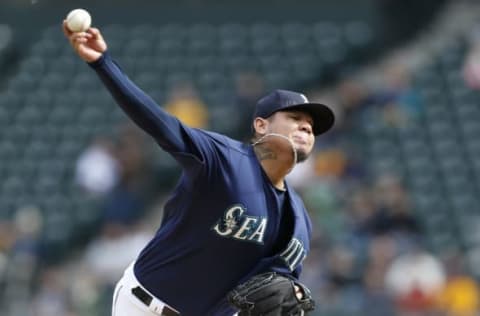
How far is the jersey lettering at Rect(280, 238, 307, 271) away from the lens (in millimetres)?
4832

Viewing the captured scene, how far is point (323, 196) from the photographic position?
11039 mm

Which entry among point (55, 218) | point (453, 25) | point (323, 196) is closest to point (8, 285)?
point (55, 218)

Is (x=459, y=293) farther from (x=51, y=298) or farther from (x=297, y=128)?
(x=297, y=128)

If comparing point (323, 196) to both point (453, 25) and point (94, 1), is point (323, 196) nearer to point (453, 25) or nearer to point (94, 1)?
point (453, 25)

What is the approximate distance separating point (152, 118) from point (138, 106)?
76mm

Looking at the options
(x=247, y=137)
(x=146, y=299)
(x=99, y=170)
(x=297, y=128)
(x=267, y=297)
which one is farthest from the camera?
(x=247, y=137)

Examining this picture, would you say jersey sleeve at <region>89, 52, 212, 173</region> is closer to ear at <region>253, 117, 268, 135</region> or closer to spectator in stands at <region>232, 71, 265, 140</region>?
ear at <region>253, 117, 268, 135</region>

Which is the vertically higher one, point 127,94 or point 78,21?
point 78,21

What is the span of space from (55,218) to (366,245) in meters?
4.27

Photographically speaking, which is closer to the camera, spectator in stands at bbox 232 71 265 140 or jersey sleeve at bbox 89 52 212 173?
jersey sleeve at bbox 89 52 212 173

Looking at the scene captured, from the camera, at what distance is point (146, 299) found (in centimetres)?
496

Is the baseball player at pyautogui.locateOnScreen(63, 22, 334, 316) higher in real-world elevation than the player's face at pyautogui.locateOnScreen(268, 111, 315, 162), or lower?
lower

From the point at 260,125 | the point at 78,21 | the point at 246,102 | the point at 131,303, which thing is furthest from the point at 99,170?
the point at 78,21

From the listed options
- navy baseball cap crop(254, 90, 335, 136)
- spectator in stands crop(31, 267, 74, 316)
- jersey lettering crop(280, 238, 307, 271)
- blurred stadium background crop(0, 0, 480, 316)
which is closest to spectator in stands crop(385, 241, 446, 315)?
blurred stadium background crop(0, 0, 480, 316)
